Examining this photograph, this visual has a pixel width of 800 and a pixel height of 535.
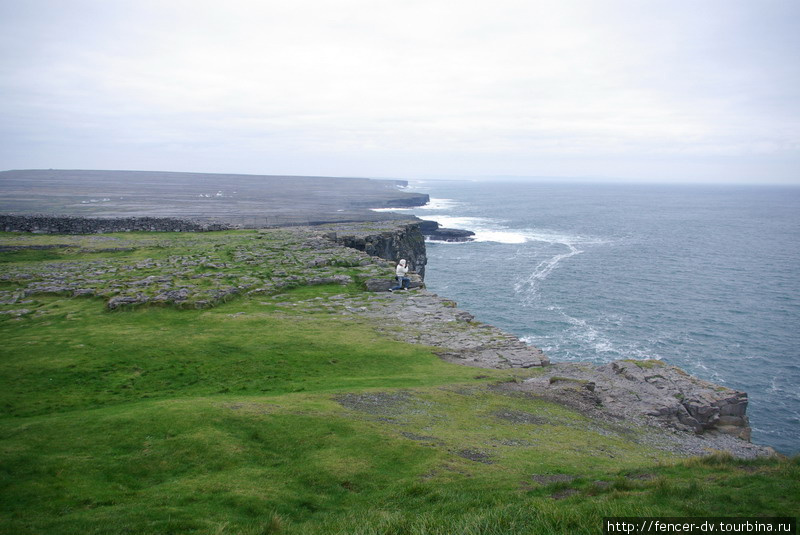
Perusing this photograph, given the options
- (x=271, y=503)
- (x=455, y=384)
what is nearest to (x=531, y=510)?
(x=271, y=503)

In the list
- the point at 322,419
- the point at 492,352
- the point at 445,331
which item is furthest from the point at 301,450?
the point at 445,331

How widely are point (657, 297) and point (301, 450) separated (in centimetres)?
6053

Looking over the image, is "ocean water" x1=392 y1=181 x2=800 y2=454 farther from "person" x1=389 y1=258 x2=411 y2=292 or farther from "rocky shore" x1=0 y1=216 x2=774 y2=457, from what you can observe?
"person" x1=389 y1=258 x2=411 y2=292

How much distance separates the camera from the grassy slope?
376 inches

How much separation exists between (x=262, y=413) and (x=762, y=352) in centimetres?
4870

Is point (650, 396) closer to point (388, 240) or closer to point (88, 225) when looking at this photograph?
point (388, 240)

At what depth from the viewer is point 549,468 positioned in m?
13.4

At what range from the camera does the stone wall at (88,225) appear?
55.4 metres

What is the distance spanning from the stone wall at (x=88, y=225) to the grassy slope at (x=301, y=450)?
1578 inches

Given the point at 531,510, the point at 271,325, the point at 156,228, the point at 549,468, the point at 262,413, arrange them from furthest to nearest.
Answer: the point at 156,228 → the point at 271,325 → the point at 262,413 → the point at 549,468 → the point at 531,510

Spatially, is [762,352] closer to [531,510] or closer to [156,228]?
[531,510]

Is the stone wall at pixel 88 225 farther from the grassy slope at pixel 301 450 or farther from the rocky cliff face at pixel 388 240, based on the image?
the grassy slope at pixel 301 450

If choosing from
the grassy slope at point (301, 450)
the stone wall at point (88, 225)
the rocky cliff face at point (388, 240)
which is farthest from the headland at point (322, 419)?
the stone wall at point (88, 225)

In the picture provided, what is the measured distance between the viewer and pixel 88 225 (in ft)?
192
